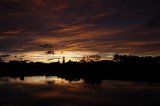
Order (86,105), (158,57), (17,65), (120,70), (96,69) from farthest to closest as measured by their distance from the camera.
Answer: (17,65), (158,57), (96,69), (120,70), (86,105)

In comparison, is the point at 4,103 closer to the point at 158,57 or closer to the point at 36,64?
the point at 158,57

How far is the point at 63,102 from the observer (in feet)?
117

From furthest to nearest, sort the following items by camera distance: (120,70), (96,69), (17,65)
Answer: (17,65) → (96,69) → (120,70)

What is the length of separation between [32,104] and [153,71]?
77.9 meters

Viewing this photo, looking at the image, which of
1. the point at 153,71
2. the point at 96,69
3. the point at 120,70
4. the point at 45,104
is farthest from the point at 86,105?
the point at 96,69

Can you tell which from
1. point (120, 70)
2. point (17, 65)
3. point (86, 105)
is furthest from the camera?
point (17, 65)

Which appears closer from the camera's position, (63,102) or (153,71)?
(63,102)

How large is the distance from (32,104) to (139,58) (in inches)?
5711

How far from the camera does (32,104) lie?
33.8 m

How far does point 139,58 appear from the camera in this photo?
563ft

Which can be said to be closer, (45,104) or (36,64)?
Result: (45,104)

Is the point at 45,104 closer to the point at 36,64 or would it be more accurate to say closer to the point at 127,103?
the point at 127,103

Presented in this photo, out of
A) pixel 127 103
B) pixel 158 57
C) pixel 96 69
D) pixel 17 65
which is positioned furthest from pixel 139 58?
pixel 127 103

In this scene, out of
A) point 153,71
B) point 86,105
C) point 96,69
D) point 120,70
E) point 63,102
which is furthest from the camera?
point 96,69
